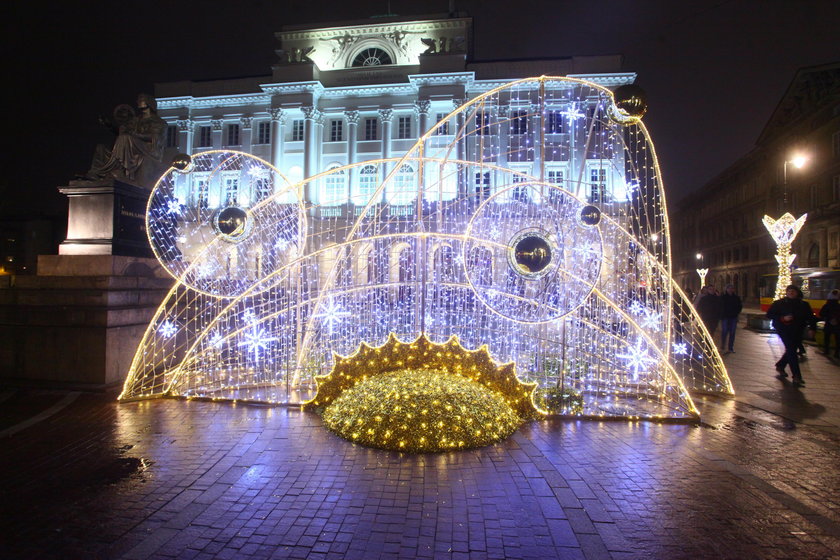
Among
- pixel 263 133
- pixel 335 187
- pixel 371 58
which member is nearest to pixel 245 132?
pixel 263 133

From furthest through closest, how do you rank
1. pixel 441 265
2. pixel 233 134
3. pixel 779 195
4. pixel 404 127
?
pixel 779 195, pixel 233 134, pixel 404 127, pixel 441 265

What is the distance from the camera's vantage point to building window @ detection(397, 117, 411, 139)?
43.0 metres

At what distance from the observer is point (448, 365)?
6.74 metres

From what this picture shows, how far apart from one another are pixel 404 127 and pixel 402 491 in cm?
4162

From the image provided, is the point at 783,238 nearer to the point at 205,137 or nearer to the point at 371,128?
the point at 371,128

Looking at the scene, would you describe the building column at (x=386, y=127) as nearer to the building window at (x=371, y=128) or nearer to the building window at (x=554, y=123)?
the building window at (x=371, y=128)

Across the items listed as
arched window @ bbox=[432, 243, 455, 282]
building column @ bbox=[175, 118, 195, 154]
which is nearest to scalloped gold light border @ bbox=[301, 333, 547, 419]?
arched window @ bbox=[432, 243, 455, 282]

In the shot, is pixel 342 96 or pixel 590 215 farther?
pixel 342 96

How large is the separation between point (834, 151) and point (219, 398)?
50042 millimetres

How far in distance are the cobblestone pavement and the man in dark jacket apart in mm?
3556

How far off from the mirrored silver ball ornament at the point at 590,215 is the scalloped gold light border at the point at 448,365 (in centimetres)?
274

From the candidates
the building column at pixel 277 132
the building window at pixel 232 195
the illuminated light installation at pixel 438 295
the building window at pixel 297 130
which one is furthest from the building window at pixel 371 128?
the illuminated light installation at pixel 438 295

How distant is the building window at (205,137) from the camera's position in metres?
44.9

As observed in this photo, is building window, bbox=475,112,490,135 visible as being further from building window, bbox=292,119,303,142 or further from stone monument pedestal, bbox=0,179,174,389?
building window, bbox=292,119,303,142
